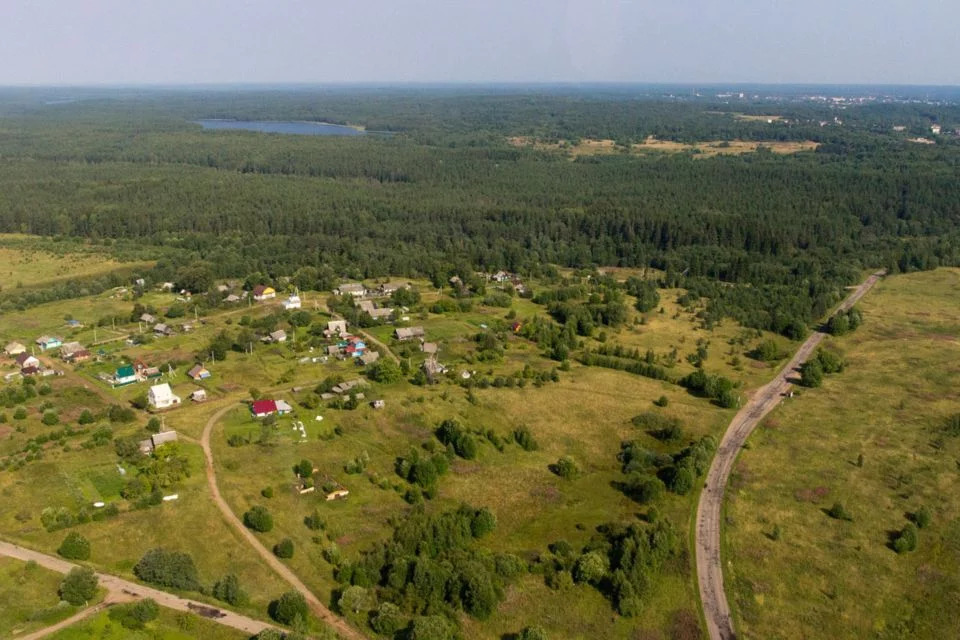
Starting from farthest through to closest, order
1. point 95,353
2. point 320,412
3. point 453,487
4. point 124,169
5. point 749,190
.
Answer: point 124,169 → point 749,190 → point 95,353 → point 320,412 → point 453,487

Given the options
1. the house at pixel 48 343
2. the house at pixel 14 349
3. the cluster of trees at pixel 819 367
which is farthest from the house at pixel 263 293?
the cluster of trees at pixel 819 367

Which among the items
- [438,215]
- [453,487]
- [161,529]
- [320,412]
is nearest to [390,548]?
[453,487]

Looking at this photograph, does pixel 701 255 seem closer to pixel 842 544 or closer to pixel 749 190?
pixel 749 190

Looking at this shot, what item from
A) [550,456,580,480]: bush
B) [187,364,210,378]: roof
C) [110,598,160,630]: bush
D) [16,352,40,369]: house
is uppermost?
[16,352,40,369]: house

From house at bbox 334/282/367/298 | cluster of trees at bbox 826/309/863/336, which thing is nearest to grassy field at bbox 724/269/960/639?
cluster of trees at bbox 826/309/863/336

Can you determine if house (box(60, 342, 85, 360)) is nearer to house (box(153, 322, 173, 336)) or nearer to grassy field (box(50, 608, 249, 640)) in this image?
house (box(153, 322, 173, 336))

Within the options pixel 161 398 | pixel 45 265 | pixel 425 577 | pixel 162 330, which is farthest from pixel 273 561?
pixel 45 265
